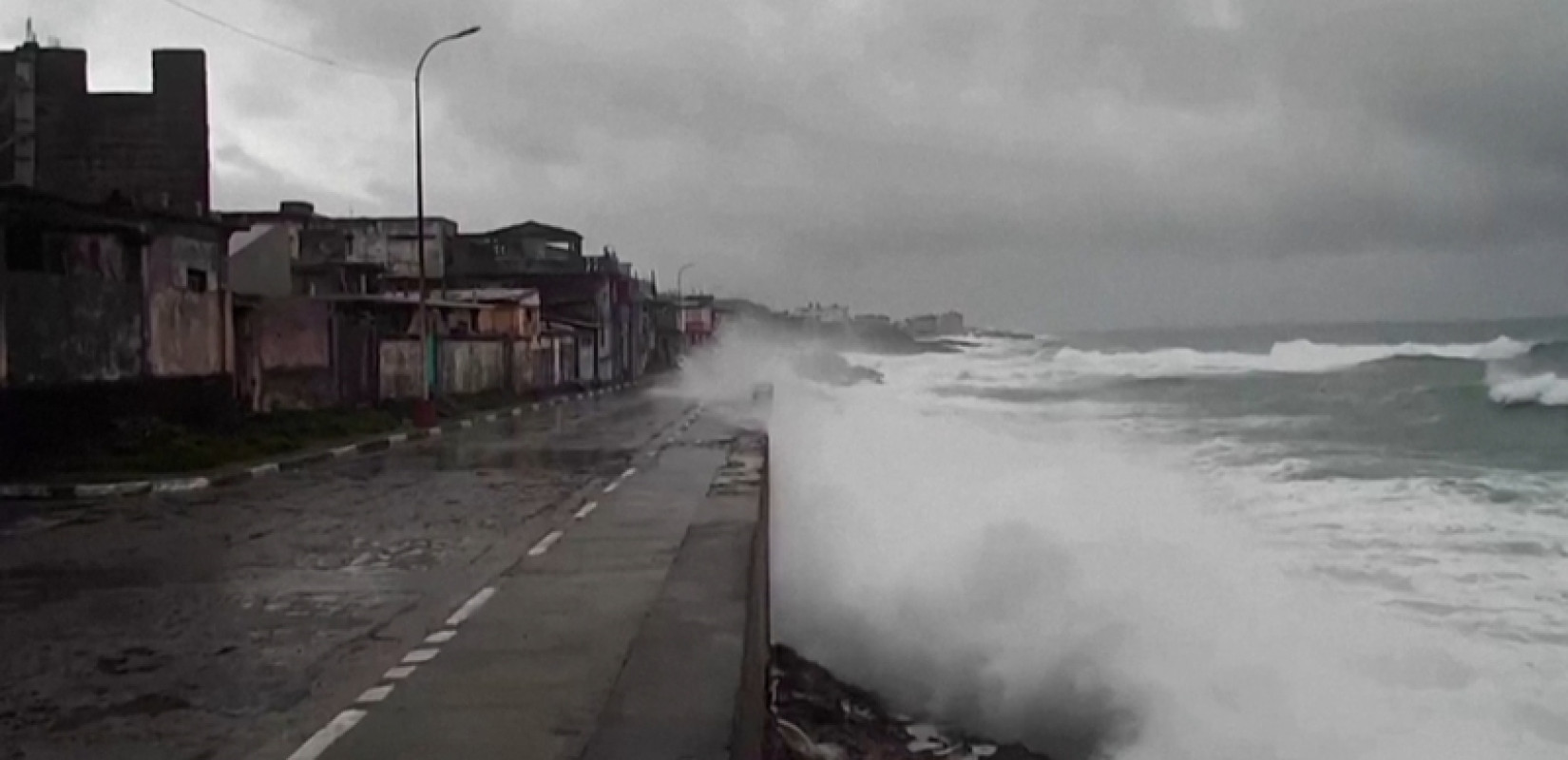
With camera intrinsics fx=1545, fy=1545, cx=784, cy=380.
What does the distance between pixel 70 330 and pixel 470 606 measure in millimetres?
13609

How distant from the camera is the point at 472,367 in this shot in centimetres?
4475

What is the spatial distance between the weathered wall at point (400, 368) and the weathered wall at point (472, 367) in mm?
2950

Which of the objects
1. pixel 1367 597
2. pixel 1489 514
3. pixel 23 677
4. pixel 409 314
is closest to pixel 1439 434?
pixel 1489 514

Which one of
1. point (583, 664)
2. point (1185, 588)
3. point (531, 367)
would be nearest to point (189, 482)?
point (1185, 588)

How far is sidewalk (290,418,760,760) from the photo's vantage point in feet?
21.2

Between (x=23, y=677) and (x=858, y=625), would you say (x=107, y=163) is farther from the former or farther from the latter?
(x=23, y=677)

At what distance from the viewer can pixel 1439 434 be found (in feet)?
135

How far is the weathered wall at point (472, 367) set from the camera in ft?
138

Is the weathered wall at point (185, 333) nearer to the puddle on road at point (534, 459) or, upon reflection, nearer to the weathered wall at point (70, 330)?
the weathered wall at point (70, 330)

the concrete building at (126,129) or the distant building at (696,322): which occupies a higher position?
the concrete building at (126,129)

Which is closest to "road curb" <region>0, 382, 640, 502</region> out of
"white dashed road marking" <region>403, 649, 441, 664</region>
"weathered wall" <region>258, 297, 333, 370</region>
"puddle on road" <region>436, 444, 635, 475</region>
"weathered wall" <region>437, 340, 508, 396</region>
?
"puddle on road" <region>436, 444, 635, 475</region>

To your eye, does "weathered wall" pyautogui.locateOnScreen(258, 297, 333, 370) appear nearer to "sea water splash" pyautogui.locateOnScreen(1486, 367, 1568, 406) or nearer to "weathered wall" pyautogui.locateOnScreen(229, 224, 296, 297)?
"weathered wall" pyautogui.locateOnScreen(229, 224, 296, 297)

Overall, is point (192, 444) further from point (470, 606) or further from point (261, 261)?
point (261, 261)

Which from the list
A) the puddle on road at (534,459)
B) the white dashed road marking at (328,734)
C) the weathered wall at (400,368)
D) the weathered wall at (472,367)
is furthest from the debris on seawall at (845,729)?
the weathered wall at (472,367)
